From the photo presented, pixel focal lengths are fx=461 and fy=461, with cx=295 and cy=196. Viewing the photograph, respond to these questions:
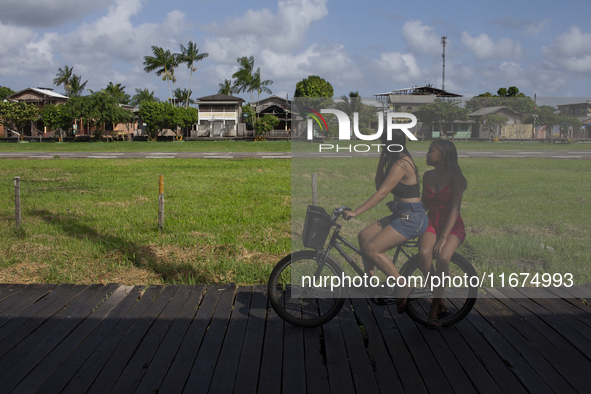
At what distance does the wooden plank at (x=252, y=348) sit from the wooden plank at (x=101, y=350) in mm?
943

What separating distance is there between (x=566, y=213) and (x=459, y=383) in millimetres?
2803

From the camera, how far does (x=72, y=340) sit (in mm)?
3518

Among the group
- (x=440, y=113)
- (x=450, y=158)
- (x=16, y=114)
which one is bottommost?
(x=450, y=158)

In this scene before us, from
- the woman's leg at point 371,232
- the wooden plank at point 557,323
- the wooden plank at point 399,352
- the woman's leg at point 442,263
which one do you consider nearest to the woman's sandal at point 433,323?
the woman's leg at point 442,263

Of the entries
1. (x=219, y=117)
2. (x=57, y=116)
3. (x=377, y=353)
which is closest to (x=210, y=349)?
(x=377, y=353)

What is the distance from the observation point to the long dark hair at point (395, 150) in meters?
3.59

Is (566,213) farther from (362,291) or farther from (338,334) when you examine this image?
(338,334)

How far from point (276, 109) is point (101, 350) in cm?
5474

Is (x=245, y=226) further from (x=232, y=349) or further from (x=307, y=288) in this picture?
(x=232, y=349)

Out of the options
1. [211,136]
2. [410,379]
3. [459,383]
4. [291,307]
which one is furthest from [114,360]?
[211,136]

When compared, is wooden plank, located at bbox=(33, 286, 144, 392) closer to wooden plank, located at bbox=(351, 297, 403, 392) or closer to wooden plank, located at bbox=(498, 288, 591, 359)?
wooden plank, located at bbox=(351, 297, 403, 392)

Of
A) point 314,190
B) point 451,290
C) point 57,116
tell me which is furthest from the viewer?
point 57,116

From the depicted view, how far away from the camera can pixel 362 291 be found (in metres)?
3.83

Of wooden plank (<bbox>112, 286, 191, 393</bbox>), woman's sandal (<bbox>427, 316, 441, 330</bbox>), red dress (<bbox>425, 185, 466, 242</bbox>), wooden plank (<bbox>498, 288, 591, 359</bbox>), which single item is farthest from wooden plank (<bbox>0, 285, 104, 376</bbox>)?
wooden plank (<bbox>498, 288, 591, 359</bbox>)
